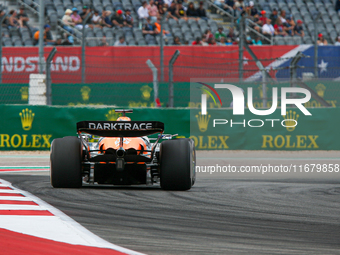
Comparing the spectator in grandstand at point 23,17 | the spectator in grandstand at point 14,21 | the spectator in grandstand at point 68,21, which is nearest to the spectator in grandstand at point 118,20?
the spectator in grandstand at point 68,21

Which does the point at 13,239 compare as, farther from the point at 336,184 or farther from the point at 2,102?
the point at 2,102

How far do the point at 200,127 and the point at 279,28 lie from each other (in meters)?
10.3

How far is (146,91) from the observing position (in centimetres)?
1605

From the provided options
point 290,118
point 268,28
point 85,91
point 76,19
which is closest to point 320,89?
point 290,118

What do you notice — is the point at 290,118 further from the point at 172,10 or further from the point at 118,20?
the point at 172,10

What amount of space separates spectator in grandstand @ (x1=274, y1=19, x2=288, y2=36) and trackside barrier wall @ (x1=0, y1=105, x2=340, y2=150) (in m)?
8.88

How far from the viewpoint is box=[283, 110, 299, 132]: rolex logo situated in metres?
13.5

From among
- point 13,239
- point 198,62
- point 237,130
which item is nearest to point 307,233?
point 13,239

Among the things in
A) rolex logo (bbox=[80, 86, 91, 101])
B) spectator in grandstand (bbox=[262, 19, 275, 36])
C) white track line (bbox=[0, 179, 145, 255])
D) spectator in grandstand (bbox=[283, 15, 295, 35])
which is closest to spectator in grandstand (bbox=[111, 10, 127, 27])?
spectator in grandstand (bbox=[262, 19, 275, 36])

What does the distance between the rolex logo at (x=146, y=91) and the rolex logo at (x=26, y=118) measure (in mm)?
3616

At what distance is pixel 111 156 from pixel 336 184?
329 centimetres

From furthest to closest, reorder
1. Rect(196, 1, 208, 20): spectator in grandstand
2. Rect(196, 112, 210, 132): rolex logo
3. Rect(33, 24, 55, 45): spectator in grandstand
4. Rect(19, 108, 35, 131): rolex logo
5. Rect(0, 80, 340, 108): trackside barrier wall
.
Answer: Rect(196, 1, 208, 20): spectator in grandstand
Rect(33, 24, 55, 45): spectator in grandstand
Rect(0, 80, 340, 108): trackside barrier wall
Rect(196, 112, 210, 132): rolex logo
Rect(19, 108, 35, 131): rolex logo

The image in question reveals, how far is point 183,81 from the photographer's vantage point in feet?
50.2

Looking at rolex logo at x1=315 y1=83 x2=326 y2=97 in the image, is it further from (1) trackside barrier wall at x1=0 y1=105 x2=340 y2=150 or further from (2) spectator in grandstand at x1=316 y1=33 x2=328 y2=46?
(2) spectator in grandstand at x1=316 y1=33 x2=328 y2=46
